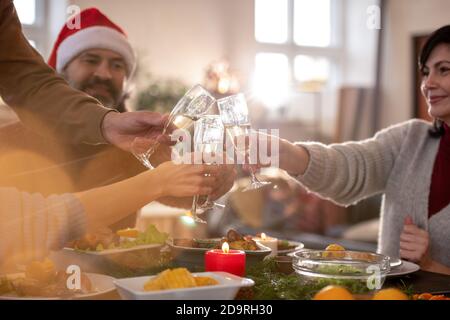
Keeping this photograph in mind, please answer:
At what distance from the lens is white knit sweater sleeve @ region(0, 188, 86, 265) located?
1.14 metres

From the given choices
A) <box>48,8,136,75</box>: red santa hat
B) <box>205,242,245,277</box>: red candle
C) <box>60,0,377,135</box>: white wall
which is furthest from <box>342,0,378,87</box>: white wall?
<box>205,242,245,277</box>: red candle

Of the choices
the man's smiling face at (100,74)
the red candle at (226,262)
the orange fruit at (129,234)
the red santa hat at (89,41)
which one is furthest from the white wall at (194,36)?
the red candle at (226,262)

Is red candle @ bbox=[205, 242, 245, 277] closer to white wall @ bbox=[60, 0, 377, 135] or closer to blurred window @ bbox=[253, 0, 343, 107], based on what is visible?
white wall @ bbox=[60, 0, 377, 135]

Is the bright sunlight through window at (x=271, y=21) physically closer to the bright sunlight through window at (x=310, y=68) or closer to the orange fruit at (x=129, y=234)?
the bright sunlight through window at (x=310, y=68)

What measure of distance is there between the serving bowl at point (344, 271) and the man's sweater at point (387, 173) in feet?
2.78

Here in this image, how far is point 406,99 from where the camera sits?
265 inches

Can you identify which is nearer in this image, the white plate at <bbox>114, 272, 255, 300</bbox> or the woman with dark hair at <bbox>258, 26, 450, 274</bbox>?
the white plate at <bbox>114, 272, 255, 300</bbox>

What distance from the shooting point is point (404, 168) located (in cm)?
233

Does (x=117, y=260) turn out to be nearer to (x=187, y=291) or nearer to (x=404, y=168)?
(x=187, y=291)

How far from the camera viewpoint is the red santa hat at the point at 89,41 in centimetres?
282

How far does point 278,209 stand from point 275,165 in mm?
3208

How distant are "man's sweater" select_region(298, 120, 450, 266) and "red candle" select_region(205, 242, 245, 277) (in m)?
0.93
